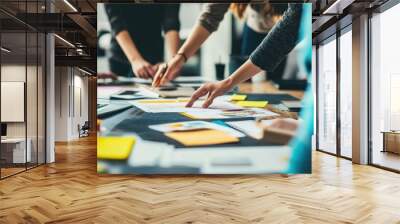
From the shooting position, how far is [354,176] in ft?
21.3

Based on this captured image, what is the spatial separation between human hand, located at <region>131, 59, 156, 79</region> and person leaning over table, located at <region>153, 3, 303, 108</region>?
0.39 feet

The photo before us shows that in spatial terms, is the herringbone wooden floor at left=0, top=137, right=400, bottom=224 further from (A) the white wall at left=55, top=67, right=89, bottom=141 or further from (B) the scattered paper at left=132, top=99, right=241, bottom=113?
(A) the white wall at left=55, top=67, right=89, bottom=141

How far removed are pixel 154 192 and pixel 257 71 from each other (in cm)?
262

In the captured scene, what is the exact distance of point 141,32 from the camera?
6465mm

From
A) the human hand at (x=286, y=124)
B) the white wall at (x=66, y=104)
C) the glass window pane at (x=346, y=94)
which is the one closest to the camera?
the human hand at (x=286, y=124)

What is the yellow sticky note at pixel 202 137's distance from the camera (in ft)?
20.7

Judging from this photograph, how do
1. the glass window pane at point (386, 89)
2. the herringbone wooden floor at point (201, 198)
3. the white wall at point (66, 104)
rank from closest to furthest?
the herringbone wooden floor at point (201, 198)
the glass window pane at point (386, 89)
the white wall at point (66, 104)

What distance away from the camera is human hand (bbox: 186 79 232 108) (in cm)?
637

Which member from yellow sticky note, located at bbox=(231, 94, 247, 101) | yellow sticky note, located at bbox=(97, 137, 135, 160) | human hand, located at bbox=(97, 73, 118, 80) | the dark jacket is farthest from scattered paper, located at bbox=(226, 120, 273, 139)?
human hand, located at bbox=(97, 73, 118, 80)

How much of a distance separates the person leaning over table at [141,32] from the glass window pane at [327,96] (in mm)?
5185

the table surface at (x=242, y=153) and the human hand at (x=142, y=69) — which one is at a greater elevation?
the human hand at (x=142, y=69)

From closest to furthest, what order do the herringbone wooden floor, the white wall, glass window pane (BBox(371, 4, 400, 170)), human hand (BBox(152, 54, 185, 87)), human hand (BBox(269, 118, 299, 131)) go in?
the herringbone wooden floor → human hand (BBox(269, 118, 299, 131)) → human hand (BBox(152, 54, 185, 87)) → glass window pane (BBox(371, 4, 400, 170)) → the white wall

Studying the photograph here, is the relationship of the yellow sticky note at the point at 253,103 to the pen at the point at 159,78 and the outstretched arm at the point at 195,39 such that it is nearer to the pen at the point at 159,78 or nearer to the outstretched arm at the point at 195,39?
the outstretched arm at the point at 195,39

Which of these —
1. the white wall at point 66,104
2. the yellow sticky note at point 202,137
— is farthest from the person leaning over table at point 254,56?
the white wall at point 66,104
